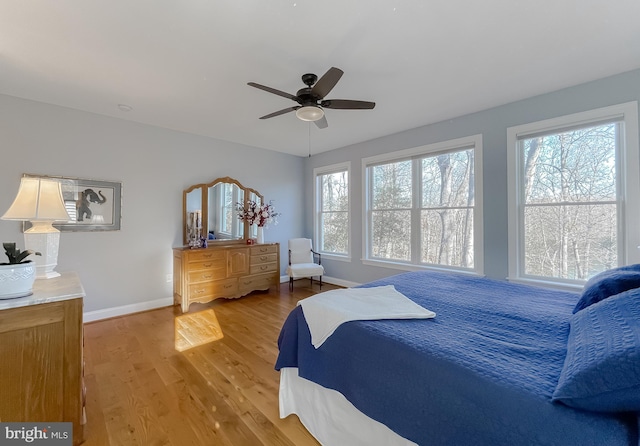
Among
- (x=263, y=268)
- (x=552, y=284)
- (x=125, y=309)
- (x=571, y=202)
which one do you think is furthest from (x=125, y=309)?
(x=571, y=202)

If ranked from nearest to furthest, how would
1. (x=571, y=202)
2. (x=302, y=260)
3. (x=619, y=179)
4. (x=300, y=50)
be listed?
1. (x=300, y=50)
2. (x=619, y=179)
3. (x=571, y=202)
4. (x=302, y=260)

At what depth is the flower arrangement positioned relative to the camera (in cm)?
481

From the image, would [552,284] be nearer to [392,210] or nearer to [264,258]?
[392,210]

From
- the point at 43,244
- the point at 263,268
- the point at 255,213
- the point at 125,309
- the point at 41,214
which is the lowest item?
the point at 125,309

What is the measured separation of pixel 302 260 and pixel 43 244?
3.73m

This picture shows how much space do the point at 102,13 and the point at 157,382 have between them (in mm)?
2708

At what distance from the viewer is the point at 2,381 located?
4.50ft

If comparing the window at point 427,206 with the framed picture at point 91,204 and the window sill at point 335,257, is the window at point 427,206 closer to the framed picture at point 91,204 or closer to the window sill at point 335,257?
the window sill at point 335,257

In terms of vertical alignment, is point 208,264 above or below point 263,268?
above

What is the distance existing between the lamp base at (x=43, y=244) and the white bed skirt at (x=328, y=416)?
1.78m

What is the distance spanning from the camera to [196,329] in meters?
3.20

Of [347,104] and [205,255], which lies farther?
[205,255]

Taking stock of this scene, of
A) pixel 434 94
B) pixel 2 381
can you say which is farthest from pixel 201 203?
pixel 434 94

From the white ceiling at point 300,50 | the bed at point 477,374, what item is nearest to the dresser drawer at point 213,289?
the white ceiling at point 300,50
